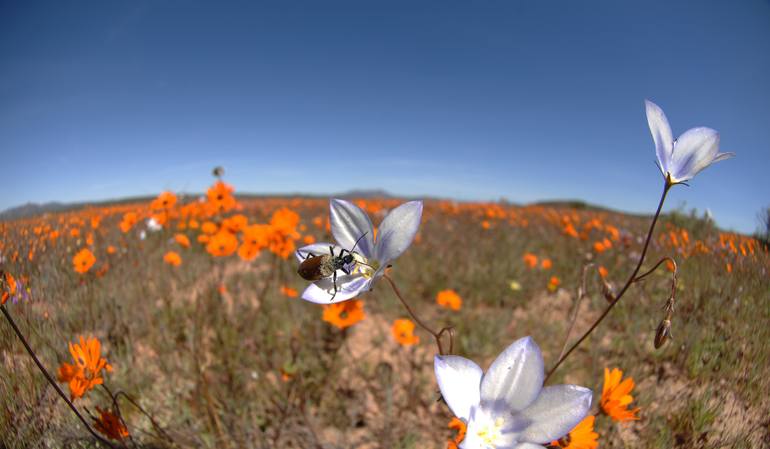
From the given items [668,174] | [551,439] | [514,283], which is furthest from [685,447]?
[514,283]

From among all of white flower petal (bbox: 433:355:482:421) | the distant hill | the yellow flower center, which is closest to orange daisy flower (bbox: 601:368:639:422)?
the yellow flower center

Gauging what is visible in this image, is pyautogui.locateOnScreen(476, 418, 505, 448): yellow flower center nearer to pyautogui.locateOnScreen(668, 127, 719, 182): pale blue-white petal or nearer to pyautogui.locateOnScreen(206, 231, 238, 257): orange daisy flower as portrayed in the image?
pyautogui.locateOnScreen(668, 127, 719, 182): pale blue-white petal

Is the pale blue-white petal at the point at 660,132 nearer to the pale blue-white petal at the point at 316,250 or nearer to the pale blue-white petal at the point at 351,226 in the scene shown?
the pale blue-white petal at the point at 351,226

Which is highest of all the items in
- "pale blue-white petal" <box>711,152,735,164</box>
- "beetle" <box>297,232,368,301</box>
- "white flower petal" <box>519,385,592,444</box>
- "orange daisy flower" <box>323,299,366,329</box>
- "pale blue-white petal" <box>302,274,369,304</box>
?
"pale blue-white petal" <box>711,152,735,164</box>

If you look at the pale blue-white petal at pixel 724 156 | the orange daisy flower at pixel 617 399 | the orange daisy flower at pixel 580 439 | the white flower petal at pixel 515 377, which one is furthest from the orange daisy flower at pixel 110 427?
the pale blue-white petal at pixel 724 156

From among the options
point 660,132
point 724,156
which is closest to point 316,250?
point 660,132

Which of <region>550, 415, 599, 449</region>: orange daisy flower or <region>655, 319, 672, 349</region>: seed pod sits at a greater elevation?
<region>655, 319, 672, 349</region>: seed pod
